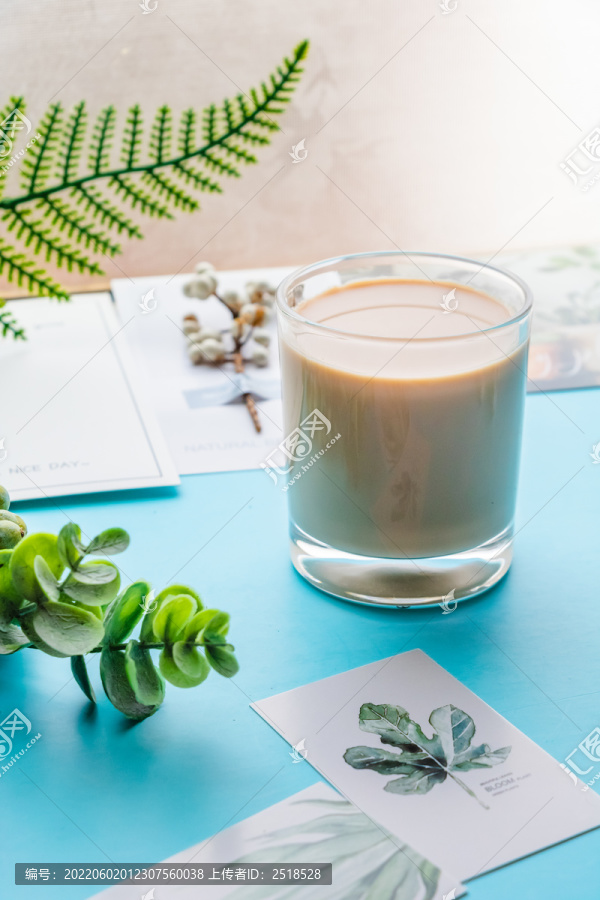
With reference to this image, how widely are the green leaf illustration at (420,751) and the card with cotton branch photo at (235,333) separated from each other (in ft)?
1.46

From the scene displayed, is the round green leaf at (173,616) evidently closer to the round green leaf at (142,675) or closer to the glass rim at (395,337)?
the round green leaf at (142,675)

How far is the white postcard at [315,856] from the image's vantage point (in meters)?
0.38

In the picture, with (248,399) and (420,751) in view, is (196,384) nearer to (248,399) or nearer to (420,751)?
(248,399)

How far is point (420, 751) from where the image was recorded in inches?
17.7

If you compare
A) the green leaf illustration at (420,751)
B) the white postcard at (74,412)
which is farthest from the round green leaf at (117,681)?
the white postcard at (74,412)

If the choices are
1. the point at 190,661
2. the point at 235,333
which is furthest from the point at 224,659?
the point at 235,333

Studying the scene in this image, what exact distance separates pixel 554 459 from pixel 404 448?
263mm

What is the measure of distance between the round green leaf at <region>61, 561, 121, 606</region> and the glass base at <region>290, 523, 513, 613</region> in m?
0.17

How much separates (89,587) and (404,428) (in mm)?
193

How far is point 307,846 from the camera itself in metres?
0.40

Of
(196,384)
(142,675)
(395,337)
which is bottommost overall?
(196,384)

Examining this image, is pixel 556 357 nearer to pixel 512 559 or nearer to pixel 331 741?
pixel 512 559
